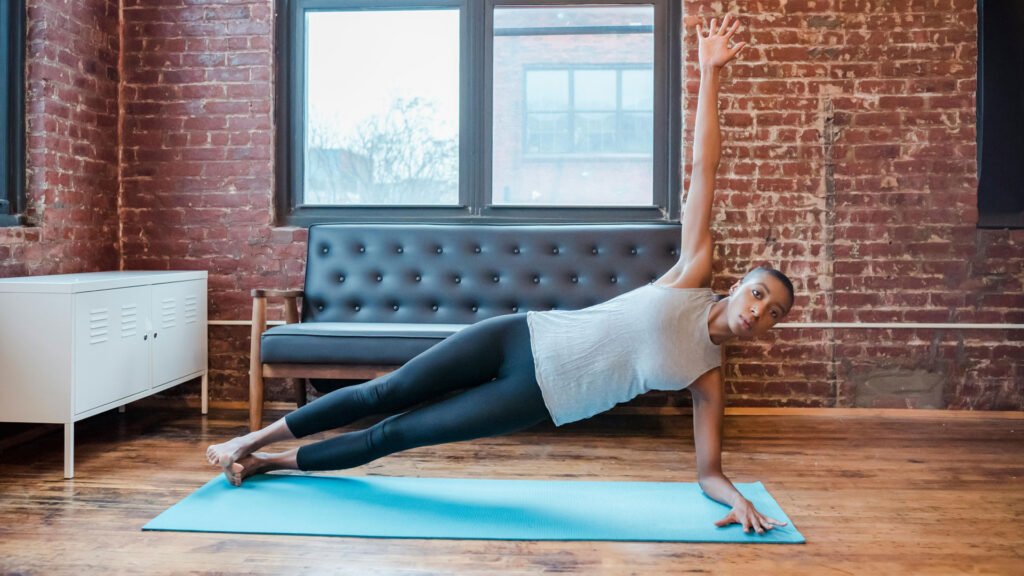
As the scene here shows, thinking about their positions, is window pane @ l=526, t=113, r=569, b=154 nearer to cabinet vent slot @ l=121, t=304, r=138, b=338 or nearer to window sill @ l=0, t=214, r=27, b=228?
cabinet vent slot @ l=121, t=304, r=138, b=338

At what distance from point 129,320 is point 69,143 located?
104 centimetres

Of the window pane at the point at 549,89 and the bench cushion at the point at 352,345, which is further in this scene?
the window pane at the point at 549,89

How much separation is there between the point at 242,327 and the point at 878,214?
127 inches

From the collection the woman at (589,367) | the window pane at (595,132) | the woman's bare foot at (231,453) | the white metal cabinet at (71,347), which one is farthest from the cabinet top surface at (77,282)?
the window pane at (595,132)

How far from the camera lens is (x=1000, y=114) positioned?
3.93 meters

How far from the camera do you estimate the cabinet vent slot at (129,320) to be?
3322 mm

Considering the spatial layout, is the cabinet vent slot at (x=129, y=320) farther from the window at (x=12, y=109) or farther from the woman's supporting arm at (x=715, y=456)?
the woman's supporting arm at (x=715, y=456)

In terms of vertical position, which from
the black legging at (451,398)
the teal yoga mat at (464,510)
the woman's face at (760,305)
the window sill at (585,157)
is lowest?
the teal yoga mat at (464,510)

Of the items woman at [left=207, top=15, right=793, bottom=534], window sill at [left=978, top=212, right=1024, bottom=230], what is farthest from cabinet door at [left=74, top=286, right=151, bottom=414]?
window sill at [left=978, top=212, right=1024, bottom=230]

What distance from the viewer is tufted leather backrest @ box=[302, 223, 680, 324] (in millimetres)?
3850

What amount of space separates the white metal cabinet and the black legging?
3.51 feet

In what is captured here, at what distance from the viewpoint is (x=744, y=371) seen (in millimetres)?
4066

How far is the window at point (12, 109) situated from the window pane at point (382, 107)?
1.29m

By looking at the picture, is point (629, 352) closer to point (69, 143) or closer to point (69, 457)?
point (69, 457)
